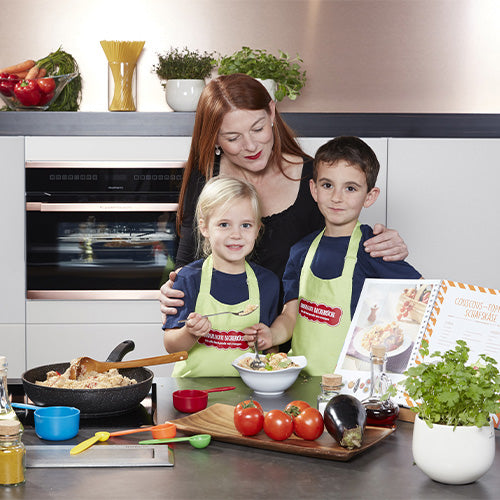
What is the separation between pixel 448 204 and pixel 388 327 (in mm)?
1876

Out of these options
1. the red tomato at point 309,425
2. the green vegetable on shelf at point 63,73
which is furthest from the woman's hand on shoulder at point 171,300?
the green vegetable on shelf at point 63,73

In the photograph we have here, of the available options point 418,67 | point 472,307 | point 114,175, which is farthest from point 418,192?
point 472,307

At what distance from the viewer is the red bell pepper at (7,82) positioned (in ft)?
10.5

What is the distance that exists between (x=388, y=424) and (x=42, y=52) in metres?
2.98

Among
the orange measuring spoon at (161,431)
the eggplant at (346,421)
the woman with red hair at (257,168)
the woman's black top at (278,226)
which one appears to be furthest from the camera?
the woman's black top at (278,226)

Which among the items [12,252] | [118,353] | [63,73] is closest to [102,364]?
[118,353]

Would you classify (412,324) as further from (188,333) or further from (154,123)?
(154,123)

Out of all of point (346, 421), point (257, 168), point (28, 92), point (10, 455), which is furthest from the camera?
point (28, 92)

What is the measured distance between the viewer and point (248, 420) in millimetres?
1298

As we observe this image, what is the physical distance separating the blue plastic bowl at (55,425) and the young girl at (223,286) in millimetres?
651

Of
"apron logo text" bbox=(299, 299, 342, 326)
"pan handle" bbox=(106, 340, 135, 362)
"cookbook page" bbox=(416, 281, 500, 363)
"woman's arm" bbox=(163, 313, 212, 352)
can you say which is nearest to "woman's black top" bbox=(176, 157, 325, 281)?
Answer: "apron logo text" bbox=(299, 299, 342, 326)

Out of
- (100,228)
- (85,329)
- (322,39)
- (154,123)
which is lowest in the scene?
(85,329)

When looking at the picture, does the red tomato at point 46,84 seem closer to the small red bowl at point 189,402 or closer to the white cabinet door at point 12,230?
the white cabinet door at point 12,230

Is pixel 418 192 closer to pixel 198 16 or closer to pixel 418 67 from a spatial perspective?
pixel 418 67
